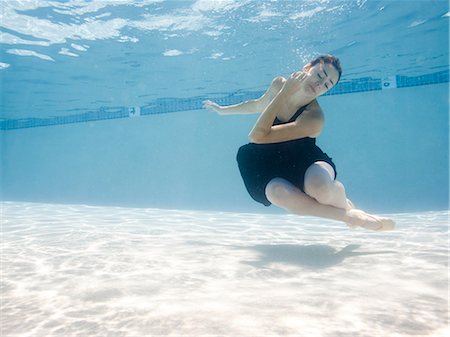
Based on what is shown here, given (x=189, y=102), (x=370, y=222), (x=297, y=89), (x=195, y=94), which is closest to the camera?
(x=370, y=222)

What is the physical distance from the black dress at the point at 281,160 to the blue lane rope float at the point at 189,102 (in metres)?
13.3

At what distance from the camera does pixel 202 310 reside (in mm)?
2004

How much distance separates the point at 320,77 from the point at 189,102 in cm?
1593

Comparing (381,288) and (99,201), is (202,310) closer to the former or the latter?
(381,288)

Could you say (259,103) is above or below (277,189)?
above

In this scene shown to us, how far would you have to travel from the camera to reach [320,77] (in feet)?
11.9

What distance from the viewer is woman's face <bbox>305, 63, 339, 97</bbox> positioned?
3.62 metres

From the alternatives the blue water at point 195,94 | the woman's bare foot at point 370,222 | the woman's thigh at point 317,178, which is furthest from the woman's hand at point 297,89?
the blue water at point 195,94

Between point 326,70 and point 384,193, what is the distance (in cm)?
1328

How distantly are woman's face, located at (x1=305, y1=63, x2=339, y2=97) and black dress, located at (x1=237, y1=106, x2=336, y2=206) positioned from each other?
30 centimetres

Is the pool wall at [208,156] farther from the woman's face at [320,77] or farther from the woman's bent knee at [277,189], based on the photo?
the woman's face at [320,77]

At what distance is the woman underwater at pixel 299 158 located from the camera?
3.53m

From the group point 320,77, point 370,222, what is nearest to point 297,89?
point 320,77

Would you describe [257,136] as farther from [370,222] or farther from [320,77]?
[370,222]
